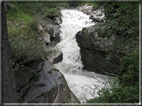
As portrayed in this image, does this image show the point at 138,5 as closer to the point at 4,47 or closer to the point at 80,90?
the point at 4,47

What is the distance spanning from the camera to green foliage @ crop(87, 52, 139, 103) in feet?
8.73

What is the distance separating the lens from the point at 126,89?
9.16 ft

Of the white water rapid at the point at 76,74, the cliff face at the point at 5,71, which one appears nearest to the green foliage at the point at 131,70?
the white water rapid at the point at 76,74

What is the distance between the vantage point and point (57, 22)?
1072 cm

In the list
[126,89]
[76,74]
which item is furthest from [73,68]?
[126,89]

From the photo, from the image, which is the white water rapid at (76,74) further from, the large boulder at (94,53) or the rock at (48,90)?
the rock at (48,90)

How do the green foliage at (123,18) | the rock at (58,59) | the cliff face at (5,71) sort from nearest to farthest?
the cliff face at (5,71) < the green foliage at (123,18) < the rock at (58,59)

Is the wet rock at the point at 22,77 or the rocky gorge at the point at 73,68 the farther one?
the wet rock at the point at 22,77

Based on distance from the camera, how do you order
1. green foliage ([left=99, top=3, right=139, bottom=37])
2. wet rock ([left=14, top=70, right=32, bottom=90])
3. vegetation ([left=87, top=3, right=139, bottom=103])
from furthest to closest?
wet rock ([left=14, top=70, right=32, bottom=90]) → green foliage ([left=99, top=3, right=139, bottom=37]) → vegetation ([left=87, top=3, right=139, bottom=103])

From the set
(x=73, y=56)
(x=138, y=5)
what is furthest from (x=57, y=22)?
(x=138, y=5)

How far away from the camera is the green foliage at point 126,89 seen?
2.66 m

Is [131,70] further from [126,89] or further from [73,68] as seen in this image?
[73,68]

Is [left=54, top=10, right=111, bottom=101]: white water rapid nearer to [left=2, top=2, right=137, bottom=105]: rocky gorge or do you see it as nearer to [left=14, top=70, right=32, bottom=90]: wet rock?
[left=2, top=2, right=137, bottom=105]: rocky gorge

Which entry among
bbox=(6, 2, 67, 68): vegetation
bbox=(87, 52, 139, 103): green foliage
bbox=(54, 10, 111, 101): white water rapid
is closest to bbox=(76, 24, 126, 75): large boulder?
bbox=(54, 10, 111, 101): white water rapid
